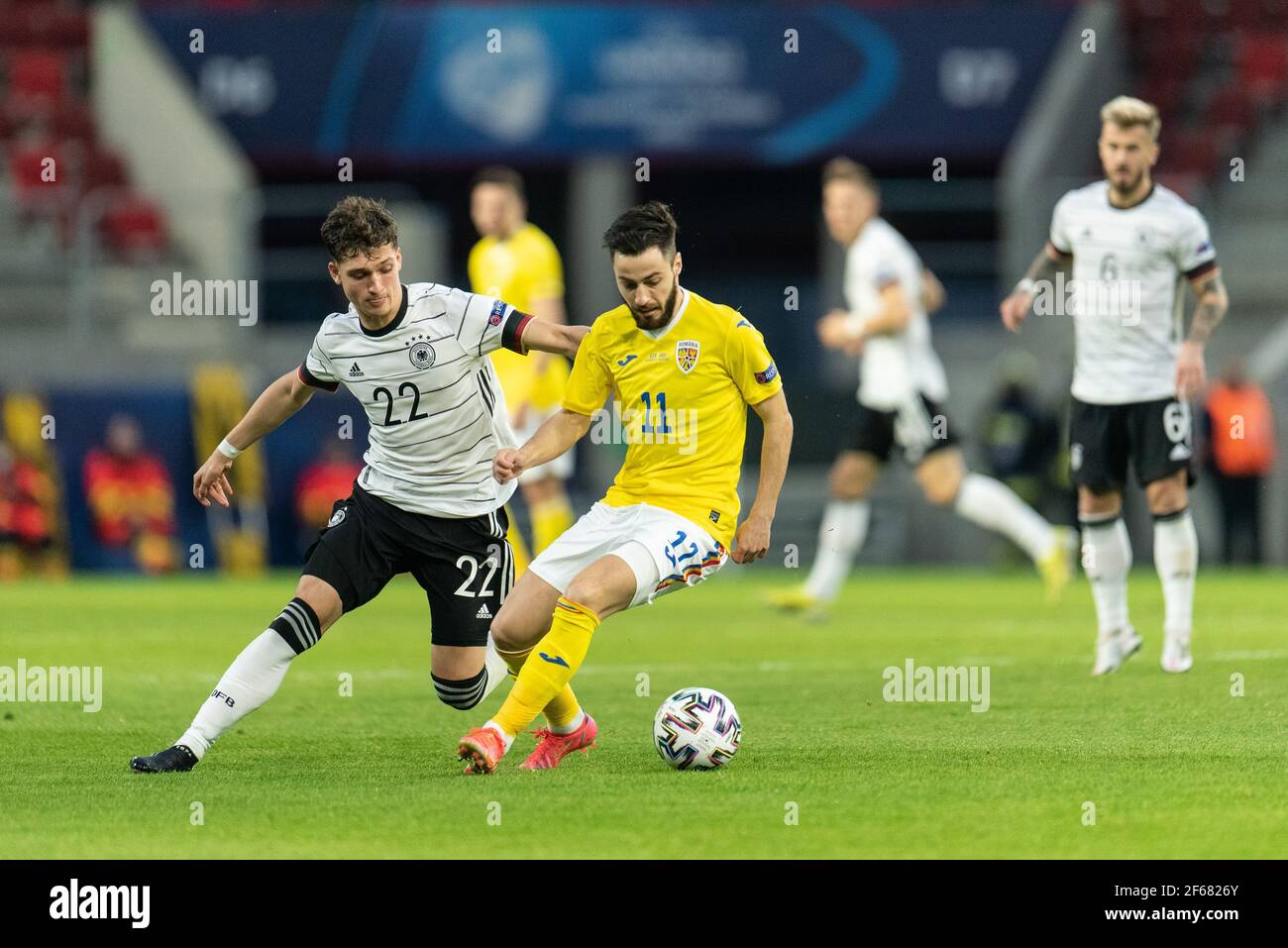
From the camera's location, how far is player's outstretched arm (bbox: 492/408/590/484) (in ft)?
21.7

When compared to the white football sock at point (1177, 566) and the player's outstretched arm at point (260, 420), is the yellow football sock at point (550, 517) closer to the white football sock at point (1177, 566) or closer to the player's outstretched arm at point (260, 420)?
the white football sock at point (1177, 566)

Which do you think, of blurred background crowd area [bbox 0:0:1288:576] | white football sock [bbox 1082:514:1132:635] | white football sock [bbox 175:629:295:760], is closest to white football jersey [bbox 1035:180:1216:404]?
white football sock [bbox 1082:514:1132:635]

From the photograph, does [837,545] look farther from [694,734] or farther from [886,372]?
[694,734]

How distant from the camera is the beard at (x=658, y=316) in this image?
6.85 meters

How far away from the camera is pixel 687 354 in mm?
6977

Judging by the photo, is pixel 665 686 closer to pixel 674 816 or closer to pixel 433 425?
pixel 433 425

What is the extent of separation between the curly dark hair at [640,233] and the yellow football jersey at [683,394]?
315mm

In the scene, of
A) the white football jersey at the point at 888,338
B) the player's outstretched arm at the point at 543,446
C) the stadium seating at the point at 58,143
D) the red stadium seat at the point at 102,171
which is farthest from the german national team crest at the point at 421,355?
the red stadium seat at the point at 102,171

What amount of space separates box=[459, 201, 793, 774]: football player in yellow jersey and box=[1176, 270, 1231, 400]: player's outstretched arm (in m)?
2.65

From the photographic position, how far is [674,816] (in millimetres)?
5898

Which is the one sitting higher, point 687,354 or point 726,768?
point 687,354

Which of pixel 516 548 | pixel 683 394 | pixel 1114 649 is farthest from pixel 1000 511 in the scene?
pixel 683 394

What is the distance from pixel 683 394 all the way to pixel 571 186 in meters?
16.8

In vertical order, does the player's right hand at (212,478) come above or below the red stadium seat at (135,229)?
below
